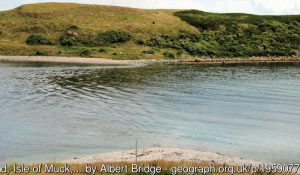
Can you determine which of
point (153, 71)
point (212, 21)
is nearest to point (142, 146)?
point (153, 71)

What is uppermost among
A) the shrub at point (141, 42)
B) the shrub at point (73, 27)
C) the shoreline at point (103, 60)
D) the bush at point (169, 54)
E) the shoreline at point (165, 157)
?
the shrub at point (73, 27)

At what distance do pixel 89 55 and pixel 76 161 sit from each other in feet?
265

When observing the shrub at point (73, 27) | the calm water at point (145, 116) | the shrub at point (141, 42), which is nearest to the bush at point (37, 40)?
the shrub at point (73, 27)

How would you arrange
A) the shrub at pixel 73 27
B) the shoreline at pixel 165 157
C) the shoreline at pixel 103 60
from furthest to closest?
the shrub at pixel 73 27, the shoreline at pixel 103 60, the shoreline at pixel 165 157

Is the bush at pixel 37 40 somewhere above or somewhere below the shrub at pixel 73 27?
below

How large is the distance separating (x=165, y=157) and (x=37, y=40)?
9256 cm

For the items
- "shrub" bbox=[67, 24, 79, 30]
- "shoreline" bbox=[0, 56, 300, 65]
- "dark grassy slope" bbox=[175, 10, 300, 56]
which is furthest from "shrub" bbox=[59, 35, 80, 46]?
"dark grassy slope" bbox=[175, 10, 300, 56]

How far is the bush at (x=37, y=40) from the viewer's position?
109438 mm

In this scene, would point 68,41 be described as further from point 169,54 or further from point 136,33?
point 169,54

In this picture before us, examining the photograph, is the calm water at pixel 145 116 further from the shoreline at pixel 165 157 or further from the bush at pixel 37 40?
the bush at pixel 37 40

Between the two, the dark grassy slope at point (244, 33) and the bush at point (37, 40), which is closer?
the bush at point (37, 40)

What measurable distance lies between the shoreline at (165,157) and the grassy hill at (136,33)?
77.5m

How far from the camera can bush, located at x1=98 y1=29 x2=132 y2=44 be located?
11458 cm

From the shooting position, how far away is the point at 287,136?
3073 cm
